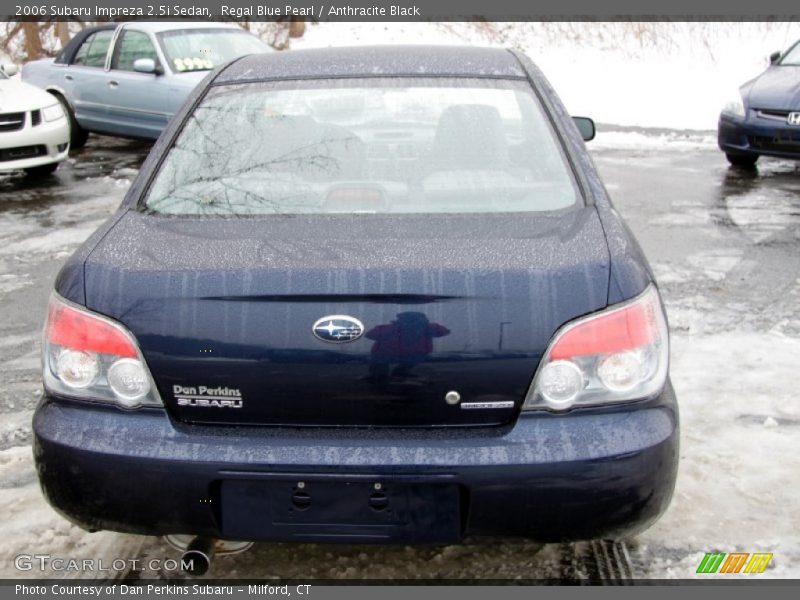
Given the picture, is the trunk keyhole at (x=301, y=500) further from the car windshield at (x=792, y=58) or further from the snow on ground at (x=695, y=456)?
the car windshield at (x=792, y=58)

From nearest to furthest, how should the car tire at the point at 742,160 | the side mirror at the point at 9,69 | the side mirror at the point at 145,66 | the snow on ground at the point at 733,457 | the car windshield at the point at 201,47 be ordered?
1. the snow on ground at the point at 733,457
2. the car tire at the point at 742,160
3. the side mirror at the point at 9,69
4. the side mirror at the point at 145,66
5. the car windshield at the point at 201,47

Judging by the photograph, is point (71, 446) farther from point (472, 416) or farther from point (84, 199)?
point (84, 199)

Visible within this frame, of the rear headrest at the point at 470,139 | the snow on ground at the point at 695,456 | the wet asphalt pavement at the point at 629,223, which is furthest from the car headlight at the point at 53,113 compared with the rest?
the rear headrest at the point at 470,139

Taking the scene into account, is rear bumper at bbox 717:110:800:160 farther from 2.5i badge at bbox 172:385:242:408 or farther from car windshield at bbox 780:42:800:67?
2.5i badge at bbox 172:385:242:408

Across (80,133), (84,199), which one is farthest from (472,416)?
(80,133)

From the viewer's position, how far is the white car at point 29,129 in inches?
362

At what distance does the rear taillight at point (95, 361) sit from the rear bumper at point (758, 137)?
26.9 ft

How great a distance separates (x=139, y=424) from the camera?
2.40m

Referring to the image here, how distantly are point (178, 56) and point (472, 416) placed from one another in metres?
9.16

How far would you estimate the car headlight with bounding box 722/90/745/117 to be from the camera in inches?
376

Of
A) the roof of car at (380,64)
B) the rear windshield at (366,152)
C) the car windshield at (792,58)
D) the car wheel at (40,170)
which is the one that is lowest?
the car wheel at (40,170)

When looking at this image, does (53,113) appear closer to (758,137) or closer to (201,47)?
(201,47)

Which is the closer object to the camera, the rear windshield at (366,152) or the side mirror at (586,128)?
the rear windshield at (366,152)

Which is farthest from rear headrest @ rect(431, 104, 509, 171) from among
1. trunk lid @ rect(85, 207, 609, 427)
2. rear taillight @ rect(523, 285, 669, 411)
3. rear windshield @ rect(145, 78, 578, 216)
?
rear taillight @ rect(523, 285, 669, 411)
